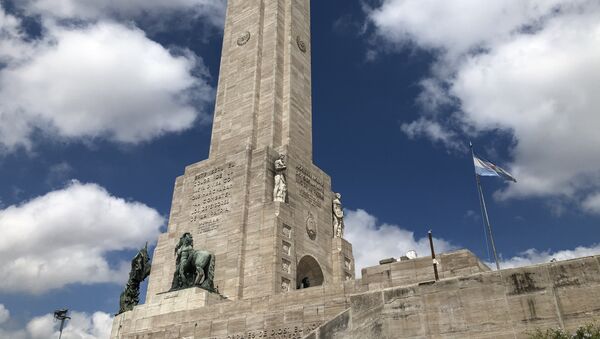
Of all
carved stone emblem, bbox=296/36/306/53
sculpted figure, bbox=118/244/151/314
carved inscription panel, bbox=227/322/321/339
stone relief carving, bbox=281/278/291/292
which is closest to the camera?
carved inscription panel, bbox=227/322/321/339

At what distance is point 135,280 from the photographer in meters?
26.0

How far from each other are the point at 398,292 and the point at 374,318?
87 centimetres

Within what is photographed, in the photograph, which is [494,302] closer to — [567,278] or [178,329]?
[567,278]

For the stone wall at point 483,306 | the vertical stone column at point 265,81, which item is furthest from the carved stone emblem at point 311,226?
the stone wall at point 483,306

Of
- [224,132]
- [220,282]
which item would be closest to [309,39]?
[224,132]

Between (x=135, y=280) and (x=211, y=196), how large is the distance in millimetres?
5578

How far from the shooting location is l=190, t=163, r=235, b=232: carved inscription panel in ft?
84.7

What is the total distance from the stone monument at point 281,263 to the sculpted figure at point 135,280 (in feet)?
1.93

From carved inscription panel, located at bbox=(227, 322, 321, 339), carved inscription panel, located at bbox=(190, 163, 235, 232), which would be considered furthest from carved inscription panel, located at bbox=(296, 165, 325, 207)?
carved inscription panel, located at bbox=(227, 322, 321, 339)

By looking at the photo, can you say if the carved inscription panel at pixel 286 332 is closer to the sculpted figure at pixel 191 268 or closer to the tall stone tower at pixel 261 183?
the tall stone tower at pixel 261 183

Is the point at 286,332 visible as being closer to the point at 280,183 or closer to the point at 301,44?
the point at 280,183

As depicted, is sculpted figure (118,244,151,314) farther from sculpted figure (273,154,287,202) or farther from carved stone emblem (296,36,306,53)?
carved stone emblem (296,36,306,53)

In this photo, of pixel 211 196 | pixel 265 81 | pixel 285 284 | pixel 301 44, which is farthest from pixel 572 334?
pixel 301 44

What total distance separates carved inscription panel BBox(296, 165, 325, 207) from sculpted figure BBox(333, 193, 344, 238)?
1031 mm
